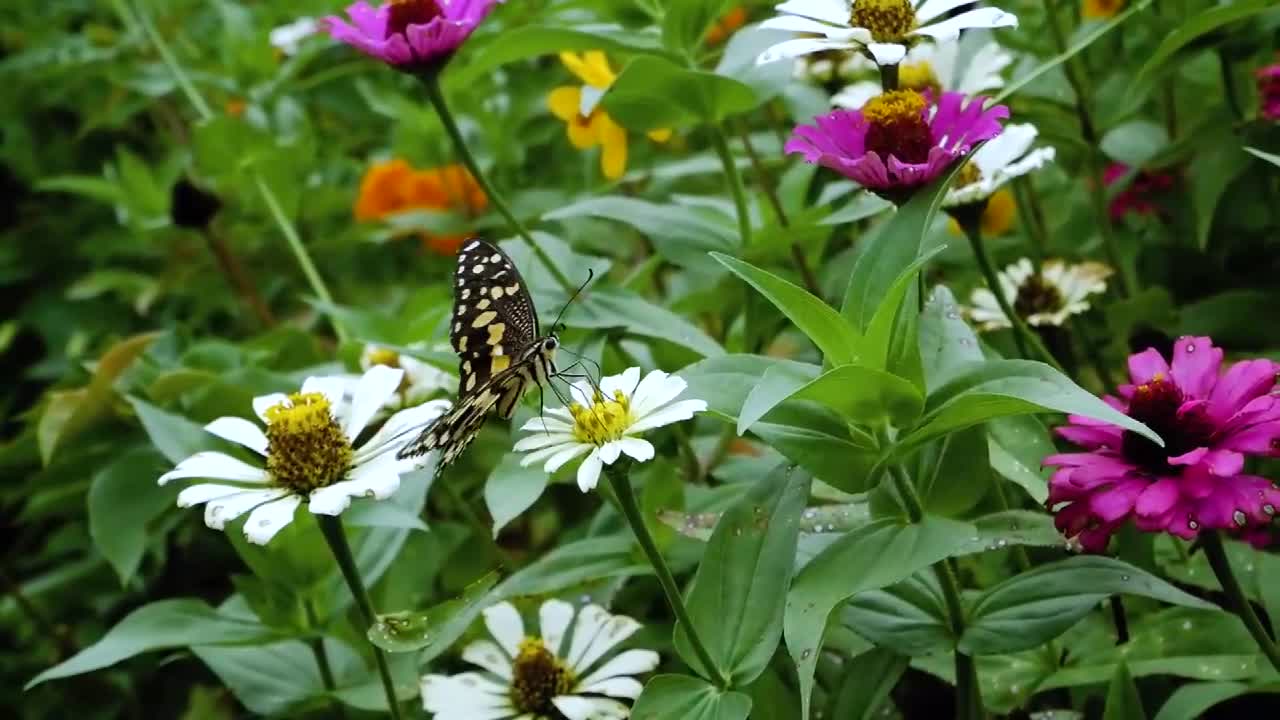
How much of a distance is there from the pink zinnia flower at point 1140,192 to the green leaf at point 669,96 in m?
0.34

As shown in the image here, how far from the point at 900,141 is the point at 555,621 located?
0.99 feet

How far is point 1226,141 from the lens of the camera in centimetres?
84

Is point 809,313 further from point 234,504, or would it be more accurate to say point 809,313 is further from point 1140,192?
point 1140,192

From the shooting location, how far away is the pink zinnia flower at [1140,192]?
95 cm

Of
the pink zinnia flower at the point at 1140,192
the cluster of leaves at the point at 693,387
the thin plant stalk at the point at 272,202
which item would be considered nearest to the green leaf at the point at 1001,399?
A: the cluster of leaves at the point at 693,387

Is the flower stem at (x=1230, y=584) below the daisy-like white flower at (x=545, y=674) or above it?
above

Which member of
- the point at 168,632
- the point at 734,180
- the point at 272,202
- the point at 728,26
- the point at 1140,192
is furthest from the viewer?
the point at 728,26

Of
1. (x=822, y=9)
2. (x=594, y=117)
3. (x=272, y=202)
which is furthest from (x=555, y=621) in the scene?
(x=272, y=202)

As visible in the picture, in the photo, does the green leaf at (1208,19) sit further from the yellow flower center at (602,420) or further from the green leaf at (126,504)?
the green leaf at (126,504)

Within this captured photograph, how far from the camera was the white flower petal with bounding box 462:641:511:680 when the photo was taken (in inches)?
25.7

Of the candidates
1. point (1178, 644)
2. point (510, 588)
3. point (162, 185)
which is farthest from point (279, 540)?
point (162, 185)

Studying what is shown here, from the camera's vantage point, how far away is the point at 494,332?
65 centimetres

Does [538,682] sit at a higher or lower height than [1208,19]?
lower

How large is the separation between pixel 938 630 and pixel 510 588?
0.21 m
